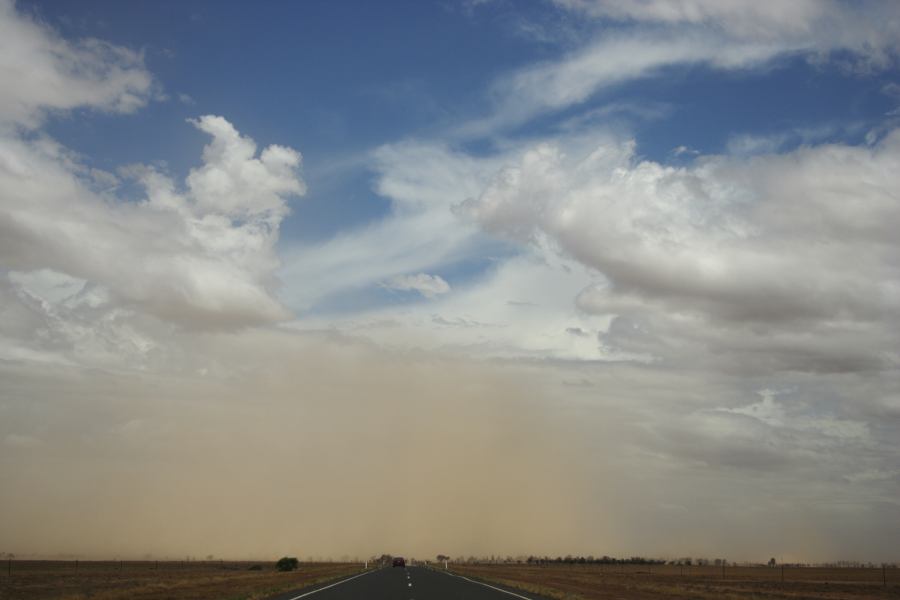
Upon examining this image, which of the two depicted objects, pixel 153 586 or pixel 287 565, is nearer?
pixel 153 586

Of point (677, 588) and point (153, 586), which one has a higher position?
point (153, 586)

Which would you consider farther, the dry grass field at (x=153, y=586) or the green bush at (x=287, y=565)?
the green bush at (x=287, y=565)

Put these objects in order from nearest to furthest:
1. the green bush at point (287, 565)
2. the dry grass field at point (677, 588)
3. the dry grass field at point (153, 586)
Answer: the dry grass field at point (153, 586) → the dry grass field at point (677, 588) → the green bush at point (287, 565)

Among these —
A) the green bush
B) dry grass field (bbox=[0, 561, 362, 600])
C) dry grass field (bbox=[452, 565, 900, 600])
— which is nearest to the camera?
dry grass field (bbox=[0, 561, 362, 600])

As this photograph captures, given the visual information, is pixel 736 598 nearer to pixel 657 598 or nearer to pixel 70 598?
pixel 657 598

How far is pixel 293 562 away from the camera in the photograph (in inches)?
4291

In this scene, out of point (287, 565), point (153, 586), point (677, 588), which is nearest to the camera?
point (153, 586)

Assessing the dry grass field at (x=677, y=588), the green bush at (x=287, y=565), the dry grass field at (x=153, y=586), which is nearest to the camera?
the dry grass field at (x=153, y=586)

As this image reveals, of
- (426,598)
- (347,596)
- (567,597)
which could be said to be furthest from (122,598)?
(567,597)

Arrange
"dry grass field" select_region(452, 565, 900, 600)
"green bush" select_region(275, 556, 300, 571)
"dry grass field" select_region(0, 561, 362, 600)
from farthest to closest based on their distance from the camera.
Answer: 1. "green bush" select_region(275, 556, 300, 571)
2. "dry grass field" select_region(452, 565, 900, 600)
3. "dry grass field" select_region(0, 561, 362, 600)

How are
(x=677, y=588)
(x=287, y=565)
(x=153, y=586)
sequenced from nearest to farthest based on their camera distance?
(x=153, y=586)
(x=677, y=588)
(x=287, y=565)

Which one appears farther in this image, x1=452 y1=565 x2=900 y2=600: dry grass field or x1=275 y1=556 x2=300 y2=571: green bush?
x1=275 y1=556 x2=300 y2=571: green bush

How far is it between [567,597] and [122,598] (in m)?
22.4

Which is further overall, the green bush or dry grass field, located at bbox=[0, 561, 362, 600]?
the green bush
